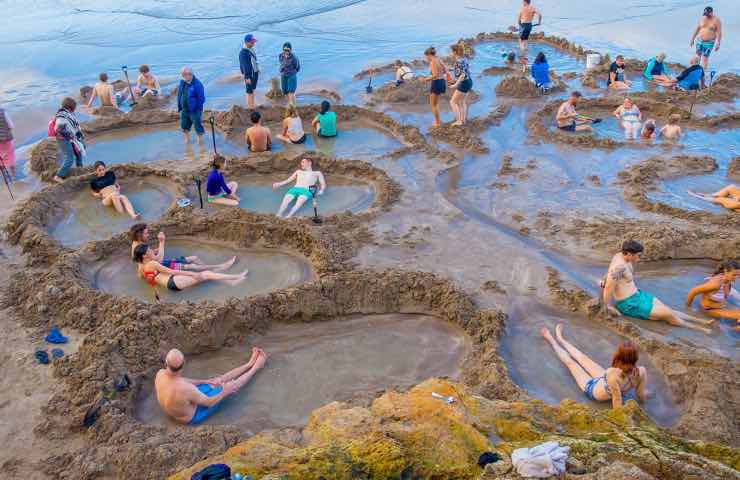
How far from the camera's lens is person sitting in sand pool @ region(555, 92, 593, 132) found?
12914mm

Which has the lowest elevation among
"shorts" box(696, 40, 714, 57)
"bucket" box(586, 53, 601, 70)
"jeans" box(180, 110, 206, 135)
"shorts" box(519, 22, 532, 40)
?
"jeans" box(180, 110, 206, 135)

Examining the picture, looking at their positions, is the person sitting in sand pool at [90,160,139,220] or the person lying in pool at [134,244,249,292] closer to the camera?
the person lying in pool at [134,244,249,292]

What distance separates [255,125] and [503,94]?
7.07 metres

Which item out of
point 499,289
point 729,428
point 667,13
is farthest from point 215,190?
point 667,13

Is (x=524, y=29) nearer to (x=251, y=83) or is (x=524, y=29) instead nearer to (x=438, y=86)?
(x=438, y=86)

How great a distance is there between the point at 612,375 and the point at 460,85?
8.45m

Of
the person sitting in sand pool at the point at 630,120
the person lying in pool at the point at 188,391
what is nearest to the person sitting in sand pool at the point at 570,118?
the person sitting in sand pool at the point at 630,120

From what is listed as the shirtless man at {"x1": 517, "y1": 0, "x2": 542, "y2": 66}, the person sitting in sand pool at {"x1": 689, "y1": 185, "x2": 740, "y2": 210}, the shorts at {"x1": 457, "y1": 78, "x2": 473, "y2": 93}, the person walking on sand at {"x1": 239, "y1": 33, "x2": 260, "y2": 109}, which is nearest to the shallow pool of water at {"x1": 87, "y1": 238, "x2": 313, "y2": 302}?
the person walking on sand at {"x1": 239, "y1": 33, "x2": 260, "y2": 109}

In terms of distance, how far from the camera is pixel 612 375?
570 cm

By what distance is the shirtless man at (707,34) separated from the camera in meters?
15.3

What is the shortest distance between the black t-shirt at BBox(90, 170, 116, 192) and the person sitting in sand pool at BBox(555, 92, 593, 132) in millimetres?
9644

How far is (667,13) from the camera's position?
2391 cm

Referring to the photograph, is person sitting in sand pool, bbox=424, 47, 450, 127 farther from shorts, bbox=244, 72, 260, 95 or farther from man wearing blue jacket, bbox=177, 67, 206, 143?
man wearing blue jacket, bbox=177, 67, 206, 143

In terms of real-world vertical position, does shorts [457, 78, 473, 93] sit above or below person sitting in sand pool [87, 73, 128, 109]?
above
